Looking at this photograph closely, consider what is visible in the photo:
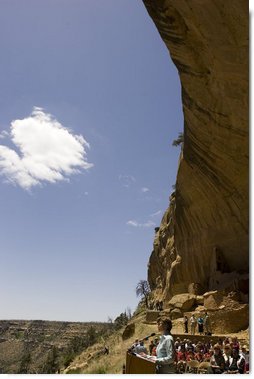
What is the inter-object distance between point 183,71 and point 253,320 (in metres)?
11.7

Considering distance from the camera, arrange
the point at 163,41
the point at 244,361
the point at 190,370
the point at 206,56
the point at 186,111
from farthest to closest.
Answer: the point at 186,111
the point at 163,41
the point at 206,56
the point at 190,370
the point at 244,361

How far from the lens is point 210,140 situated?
15742 mm

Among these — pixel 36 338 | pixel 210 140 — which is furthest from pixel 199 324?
pixel 36 338

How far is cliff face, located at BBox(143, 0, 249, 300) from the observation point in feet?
36.7

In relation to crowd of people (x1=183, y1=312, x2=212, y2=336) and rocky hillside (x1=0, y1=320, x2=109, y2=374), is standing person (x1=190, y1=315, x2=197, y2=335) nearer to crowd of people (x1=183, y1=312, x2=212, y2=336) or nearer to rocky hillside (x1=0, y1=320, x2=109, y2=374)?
crowd of people (x1=183, y1=312, x2=212, y2=336)

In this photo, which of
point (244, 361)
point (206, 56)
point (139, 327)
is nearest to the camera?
point (244, 361)

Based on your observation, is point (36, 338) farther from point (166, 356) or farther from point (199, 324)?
point (166, 356)

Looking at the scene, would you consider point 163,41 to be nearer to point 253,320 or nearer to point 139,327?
point 253,320

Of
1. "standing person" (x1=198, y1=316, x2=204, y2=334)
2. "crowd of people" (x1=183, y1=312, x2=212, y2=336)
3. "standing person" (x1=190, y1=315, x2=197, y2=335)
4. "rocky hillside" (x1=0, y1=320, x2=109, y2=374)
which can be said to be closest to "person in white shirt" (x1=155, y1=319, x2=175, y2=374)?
"crowd of people" (x1=183, y1=312, x2=212, y2=336)

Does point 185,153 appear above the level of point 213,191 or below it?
above

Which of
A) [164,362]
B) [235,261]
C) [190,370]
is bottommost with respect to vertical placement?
[190,370]

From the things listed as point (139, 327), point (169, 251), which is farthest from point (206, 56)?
point (169, 251)

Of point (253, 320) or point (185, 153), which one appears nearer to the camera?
point (253, 320)

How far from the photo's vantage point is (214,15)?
1076cm
